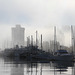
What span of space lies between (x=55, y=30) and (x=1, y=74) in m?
67.3

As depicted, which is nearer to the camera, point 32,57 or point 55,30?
point 32,57

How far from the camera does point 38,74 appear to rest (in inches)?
1174

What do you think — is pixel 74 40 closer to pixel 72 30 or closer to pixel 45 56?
pixel 72 30

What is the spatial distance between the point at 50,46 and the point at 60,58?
67012 millimetres

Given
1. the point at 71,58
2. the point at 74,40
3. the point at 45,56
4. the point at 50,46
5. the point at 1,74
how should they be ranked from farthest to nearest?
1. the point at 50,46
2. the point at 74,40
3. the point at 45,56
4. the point at 71,58
5. the point at 1,74

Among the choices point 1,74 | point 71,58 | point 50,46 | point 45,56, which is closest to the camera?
point 1,74

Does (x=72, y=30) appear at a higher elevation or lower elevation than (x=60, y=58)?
higher

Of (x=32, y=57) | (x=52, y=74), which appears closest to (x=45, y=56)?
(x=32, y=57)

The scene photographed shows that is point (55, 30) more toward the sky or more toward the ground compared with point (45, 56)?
more toward the sky

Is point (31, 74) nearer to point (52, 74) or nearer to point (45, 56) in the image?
point (52, 74)

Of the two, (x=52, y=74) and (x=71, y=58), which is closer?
(x=52, y=74)

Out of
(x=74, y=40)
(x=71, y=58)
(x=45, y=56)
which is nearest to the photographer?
(x=71, y=58)

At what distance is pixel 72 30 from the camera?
291ft

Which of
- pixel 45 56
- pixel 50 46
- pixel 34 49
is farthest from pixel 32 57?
pixel 50 46
